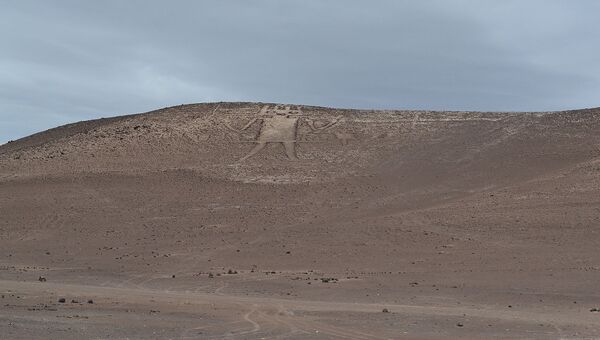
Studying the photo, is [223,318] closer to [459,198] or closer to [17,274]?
[17,274]

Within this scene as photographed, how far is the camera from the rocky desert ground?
16000 millimetres

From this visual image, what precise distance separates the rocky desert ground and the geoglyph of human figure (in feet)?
0.73

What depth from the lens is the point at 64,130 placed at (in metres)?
58.7

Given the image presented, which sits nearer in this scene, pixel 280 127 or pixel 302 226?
pixel 302 226

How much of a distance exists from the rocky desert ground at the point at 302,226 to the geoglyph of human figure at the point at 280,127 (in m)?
0.22

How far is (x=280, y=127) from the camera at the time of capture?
170ft

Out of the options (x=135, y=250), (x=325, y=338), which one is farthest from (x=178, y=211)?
(x=325, y=338)

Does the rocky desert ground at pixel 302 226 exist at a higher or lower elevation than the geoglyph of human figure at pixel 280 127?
lower

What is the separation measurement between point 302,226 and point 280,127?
19542 mm

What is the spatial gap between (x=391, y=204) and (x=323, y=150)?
11.3 metres

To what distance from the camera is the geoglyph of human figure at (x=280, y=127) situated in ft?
156

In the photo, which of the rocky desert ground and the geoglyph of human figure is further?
the geoglyph of human figure

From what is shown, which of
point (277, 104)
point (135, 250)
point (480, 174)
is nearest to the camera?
point (135, 250)

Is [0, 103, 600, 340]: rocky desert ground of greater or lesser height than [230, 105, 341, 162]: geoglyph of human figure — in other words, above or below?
below
